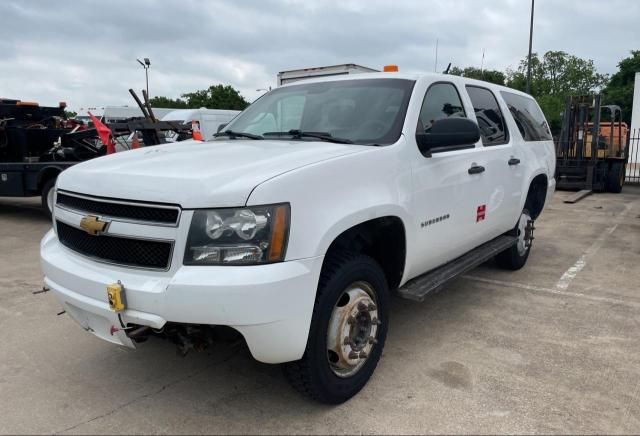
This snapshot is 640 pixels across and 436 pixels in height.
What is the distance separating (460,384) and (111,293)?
208cm

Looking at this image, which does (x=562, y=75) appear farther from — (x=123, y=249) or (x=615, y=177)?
(x=123, y=249)

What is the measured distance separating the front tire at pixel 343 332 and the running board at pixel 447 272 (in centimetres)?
31

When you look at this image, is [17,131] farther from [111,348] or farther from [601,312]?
[601,312]

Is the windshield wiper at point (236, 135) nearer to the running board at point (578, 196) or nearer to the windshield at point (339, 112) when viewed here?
the windshield at point (339, 112)

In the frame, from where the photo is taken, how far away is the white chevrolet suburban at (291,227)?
2.33m

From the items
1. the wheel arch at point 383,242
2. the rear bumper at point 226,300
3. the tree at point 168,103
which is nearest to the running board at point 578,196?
the wheel arch at point 383,242

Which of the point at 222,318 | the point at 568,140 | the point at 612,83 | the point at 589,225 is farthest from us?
the point at 612,83

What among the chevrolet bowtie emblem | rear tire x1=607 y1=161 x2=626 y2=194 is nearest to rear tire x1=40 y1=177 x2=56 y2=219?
the chevrolet bowtie emblem

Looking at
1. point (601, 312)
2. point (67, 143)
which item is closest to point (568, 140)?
point (601, 312)

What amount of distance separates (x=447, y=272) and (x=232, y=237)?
2.01 metres

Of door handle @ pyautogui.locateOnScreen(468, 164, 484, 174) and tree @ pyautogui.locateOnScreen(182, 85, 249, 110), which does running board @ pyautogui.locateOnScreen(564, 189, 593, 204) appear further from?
tree @ pyautogui.locateOnScreen(182, 85, 249, 110)

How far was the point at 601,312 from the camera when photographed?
4375 millimetres

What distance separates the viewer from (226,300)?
2250 millimetres

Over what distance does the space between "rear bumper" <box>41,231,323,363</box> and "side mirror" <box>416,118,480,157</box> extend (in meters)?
1.30
